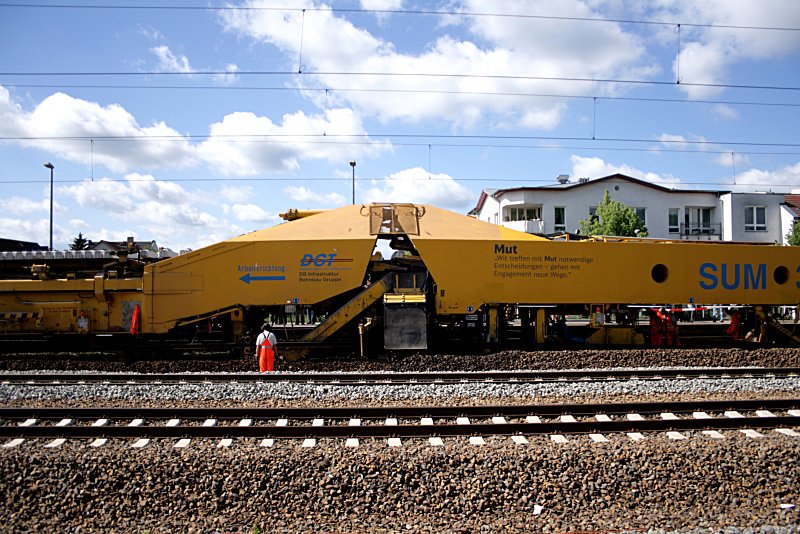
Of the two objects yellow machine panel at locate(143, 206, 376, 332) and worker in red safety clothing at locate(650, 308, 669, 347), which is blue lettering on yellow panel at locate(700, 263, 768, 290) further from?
A: yellow machine panel at locate(143, 206, 376, 332)

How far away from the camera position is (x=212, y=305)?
12.6 metres

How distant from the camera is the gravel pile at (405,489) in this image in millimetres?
5047

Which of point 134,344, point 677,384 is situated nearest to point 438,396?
point 677,384

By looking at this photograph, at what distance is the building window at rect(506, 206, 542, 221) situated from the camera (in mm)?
36906

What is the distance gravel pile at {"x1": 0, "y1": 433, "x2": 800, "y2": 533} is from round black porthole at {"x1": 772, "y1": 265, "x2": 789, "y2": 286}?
941 centimetres

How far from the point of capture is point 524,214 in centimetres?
3700

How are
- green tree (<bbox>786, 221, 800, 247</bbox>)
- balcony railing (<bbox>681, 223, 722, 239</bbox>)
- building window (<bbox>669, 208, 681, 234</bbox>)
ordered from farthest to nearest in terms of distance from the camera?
building window (<bbox>669, 208, 681, 234</bbox>)
balcony railing (<bbox>681, 223, 722, 239</bbox>)
green tree (<bbox>786, 221, 800, 247</bbox>)

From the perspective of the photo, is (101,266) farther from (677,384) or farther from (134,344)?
(677,384)

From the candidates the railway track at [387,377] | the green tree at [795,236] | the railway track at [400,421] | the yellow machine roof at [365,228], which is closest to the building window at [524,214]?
the green tree at [795,236]

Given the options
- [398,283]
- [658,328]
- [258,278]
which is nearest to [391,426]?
[398,283]

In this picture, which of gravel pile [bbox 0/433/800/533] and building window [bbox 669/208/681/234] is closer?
gravel pile [bbox 0/433/800/533]

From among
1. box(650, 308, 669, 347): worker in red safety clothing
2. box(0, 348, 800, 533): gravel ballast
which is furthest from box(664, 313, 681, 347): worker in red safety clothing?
box(0, 348, 800, 533): gravel ballast

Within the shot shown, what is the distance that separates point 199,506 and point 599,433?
4.59 metres

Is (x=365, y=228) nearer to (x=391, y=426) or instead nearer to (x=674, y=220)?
(x=391, y=426)
